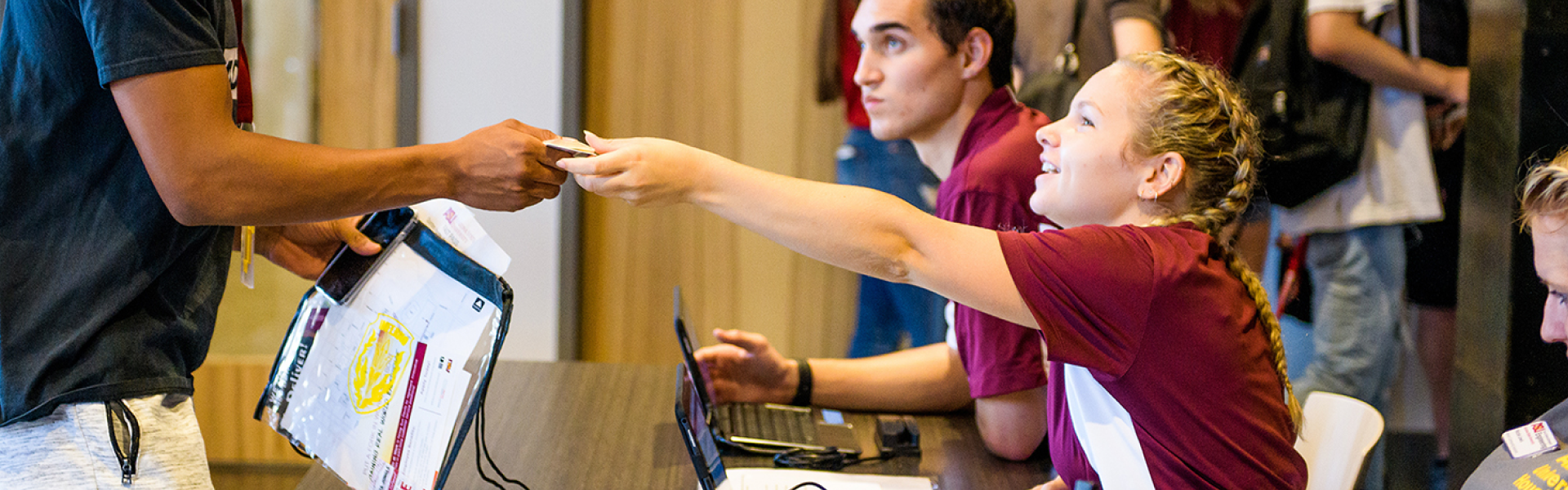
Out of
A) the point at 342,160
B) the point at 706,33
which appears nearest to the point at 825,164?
the point at 706,33

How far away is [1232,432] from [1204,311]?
0.13 m

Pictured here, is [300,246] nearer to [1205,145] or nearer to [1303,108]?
[1205,145]

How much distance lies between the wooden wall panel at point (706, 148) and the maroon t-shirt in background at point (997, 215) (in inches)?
67.2

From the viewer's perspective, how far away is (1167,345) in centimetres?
101

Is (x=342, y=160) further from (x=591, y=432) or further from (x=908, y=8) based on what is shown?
(x=908, y=8)

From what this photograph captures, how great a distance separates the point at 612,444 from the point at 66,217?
63 centimetres

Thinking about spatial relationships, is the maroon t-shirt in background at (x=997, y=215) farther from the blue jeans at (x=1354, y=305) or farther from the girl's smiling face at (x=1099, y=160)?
the blue jeans at (x=1354, y=305)

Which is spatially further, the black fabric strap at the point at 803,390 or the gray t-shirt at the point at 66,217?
the black fabric strap at the point at 803,390

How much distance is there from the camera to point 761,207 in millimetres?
978

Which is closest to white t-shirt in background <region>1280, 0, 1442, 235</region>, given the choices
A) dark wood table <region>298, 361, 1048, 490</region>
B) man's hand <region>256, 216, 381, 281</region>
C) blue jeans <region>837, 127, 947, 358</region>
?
blue jeans <region>837, 127, 947, 358</region>

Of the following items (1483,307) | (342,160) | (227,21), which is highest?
(227,21)

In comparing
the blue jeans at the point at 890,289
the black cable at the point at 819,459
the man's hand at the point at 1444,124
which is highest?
the man's hand at the point at 1444,124

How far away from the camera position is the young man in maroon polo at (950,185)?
4.35ft

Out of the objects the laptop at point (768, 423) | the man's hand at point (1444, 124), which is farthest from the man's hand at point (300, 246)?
the man's hand at point (1444, 124)
